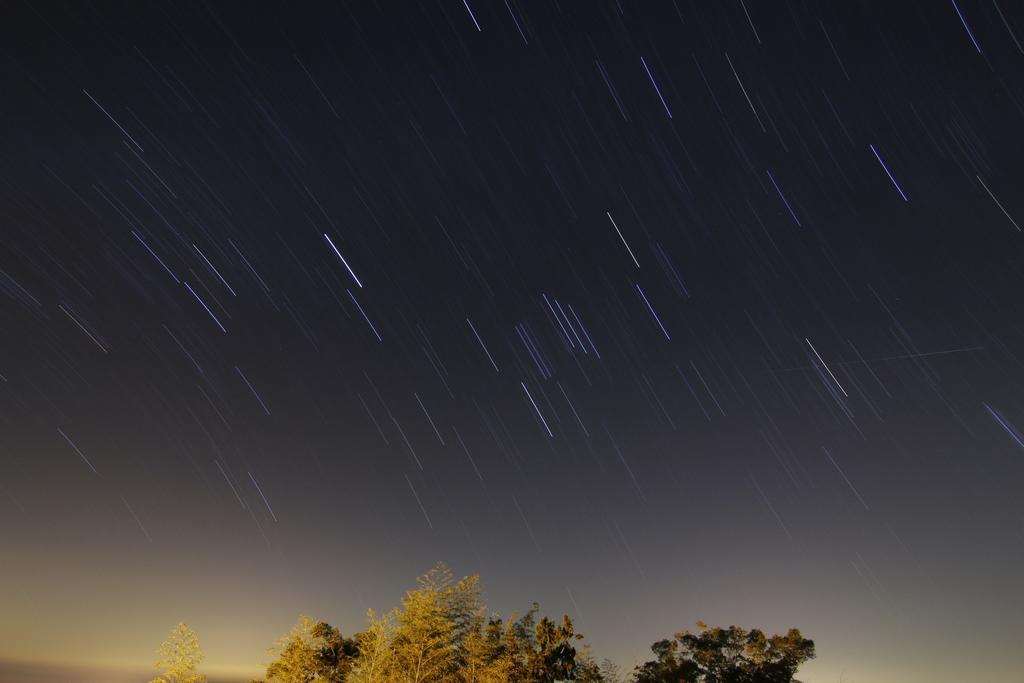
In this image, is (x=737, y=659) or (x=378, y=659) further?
(x=737, y=659)

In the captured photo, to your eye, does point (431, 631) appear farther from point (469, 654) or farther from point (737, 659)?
point (737, 659)

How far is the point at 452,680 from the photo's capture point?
2762 centimetres

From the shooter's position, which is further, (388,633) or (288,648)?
(288,648)

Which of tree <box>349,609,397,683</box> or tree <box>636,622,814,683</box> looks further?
tree <box>636,622,814,683</box>

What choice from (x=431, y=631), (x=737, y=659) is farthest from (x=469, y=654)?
(x=737, y=659)

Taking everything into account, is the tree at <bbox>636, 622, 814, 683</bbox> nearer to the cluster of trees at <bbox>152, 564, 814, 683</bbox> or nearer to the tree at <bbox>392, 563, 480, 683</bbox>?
the cluster of trees at <bbox>152, 564, 814, 683</bbox>

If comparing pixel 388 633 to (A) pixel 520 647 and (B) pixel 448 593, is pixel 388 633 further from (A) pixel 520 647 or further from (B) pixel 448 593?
(A) pixel 520 647

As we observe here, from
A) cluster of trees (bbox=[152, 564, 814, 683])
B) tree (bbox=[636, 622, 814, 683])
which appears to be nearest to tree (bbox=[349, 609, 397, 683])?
cluster of trees (bbox=[152, 564, 814, 683])

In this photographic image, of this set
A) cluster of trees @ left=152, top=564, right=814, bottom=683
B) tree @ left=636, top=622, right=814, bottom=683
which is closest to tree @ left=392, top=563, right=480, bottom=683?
cluster of trees @ left=152, top=564, right=814, bottom=683

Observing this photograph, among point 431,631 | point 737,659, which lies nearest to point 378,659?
point 431,631

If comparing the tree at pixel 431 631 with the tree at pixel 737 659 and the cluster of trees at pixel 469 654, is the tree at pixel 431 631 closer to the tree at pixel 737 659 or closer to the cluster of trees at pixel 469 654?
the cluster of trees at pixel 469 654

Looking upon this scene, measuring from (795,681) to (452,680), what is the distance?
2778 centimetres

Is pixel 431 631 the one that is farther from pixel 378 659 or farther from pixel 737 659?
pixel 737 659

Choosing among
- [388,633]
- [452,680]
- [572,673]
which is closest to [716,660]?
[572,673]
